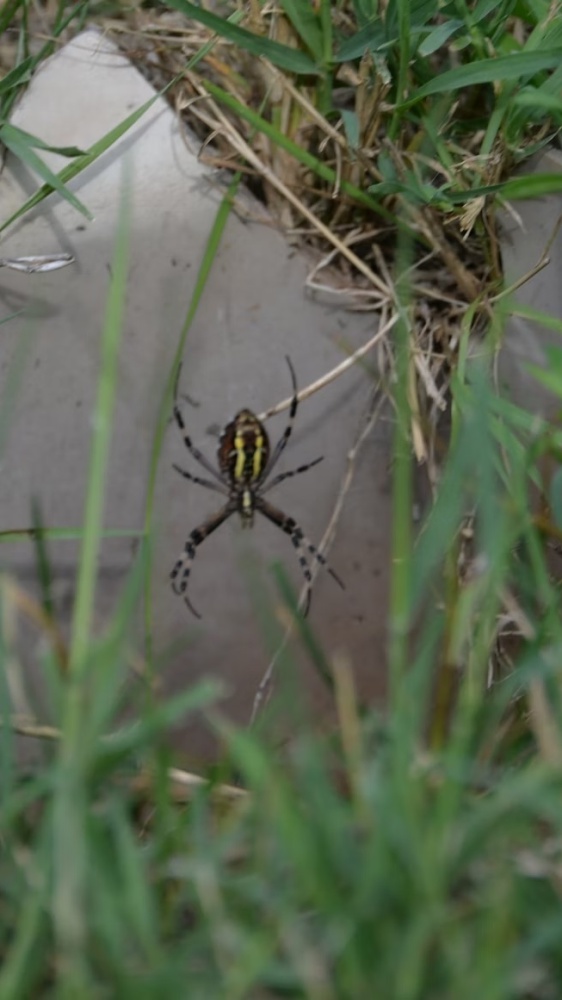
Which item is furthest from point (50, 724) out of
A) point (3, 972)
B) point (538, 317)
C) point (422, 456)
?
point (538, 317)

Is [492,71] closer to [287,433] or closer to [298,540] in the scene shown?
[287,433]

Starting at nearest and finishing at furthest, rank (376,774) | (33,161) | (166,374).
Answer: (376,774), (33,161), (166,374)

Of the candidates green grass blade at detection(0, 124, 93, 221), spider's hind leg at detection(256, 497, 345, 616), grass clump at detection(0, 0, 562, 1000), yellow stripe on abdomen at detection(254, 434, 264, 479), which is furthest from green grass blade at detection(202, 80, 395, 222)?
spider's hind leg at detection(256, 497, 345, 616)

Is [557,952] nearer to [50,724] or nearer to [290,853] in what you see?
[290,853]

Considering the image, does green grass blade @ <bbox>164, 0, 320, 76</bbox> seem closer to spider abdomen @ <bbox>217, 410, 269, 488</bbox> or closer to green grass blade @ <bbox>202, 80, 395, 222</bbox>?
green grass blade @ <bbox>202, 80, 395, 222</bbox>

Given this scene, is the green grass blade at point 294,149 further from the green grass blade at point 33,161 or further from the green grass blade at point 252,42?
the green grass blade at point 33,161

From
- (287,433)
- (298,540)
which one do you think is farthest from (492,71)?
(298,540)

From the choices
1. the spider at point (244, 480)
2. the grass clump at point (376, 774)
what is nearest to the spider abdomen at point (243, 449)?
the spider at point (244, 480)
